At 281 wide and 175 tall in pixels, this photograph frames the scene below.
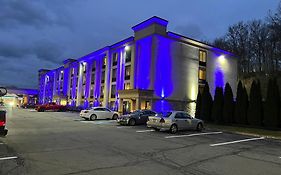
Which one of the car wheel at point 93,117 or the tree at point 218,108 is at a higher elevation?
the tree at point 218,108

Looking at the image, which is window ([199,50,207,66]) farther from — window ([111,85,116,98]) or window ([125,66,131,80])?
window ([111,85,116,98])

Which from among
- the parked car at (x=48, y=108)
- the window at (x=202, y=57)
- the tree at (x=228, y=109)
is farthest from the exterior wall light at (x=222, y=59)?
the parked car at (x=48, y=108)

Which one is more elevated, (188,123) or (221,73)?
(221,73)

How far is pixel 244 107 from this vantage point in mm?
23797

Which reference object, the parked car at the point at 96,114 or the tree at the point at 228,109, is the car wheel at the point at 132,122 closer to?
the parked car at the point at 96,114

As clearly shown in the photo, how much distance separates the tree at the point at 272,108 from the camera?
21172 mm

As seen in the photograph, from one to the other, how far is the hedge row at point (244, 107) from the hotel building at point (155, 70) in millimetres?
10100

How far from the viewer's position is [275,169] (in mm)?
7945

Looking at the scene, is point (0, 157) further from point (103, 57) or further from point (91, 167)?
point (103, 57)

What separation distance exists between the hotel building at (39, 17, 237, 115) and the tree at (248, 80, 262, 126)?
15.6 metres

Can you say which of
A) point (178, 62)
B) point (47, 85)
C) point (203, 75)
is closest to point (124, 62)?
point (178, 62)

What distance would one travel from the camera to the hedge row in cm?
2144

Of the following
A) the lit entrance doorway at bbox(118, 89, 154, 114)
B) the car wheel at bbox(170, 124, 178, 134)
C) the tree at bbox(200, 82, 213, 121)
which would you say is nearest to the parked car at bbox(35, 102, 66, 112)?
the lit entrance doorway at bbox(118, 89, 154, 114)

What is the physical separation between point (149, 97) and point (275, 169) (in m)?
28.1
